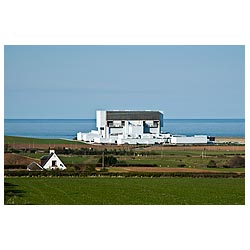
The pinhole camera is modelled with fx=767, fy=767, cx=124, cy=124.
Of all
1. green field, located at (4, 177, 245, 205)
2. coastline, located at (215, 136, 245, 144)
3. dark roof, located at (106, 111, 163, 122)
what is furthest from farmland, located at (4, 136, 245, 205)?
dark roof, located at (106, 111, 163, 122)

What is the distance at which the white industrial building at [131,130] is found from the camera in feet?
39.8

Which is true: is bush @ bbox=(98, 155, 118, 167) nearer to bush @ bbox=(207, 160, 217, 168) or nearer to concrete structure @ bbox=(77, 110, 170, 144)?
concrete structure @ bbox=(77, 110, 170, 144)

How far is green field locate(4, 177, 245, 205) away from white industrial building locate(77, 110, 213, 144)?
25.0 inches

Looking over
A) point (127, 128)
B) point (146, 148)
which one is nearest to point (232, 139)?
point (146, 148)

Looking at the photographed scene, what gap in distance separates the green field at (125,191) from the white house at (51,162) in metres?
0.22

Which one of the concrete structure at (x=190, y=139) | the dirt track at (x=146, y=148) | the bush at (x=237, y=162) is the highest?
the concrete structure at (x=190, y=139)

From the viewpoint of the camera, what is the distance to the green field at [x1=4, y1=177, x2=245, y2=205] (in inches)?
465

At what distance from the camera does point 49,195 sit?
11922 millimetres

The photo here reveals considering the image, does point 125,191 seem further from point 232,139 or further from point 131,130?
point 232,139

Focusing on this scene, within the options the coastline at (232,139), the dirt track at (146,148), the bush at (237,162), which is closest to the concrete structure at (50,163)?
the dirt track at (146,148)

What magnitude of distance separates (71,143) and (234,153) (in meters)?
2.64

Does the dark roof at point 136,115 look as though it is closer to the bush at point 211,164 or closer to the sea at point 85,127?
the sea at point 85,127

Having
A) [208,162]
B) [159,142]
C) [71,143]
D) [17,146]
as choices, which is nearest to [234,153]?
[208,162]

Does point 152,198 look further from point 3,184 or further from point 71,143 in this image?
point 3,184
